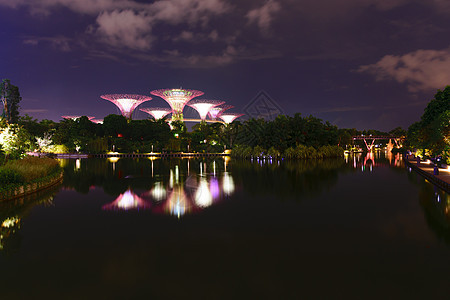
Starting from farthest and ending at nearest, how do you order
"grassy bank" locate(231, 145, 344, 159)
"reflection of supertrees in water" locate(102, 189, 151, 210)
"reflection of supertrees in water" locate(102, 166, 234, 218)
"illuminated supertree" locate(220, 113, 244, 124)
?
"illuminated supertree" locate(220, 113, 244, 124) → "grassy bank" locate(231, 145, 344, 159) → "reflection of supertrees in water" locate(102, 189, 151, 210) → "reflection of supertrees in water" locate(102, 166, 234, 218)

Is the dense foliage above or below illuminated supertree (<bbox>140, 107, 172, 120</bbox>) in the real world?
below

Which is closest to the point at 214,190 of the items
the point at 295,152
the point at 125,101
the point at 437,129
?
the point at 437,129

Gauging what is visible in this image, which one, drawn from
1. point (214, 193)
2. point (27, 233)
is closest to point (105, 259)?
point (27, 233)

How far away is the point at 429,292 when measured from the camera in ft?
18.2

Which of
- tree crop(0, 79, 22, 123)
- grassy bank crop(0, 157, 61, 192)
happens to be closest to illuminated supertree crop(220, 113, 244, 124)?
tree crop(0, 79, 22, 123)

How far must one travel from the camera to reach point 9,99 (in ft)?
170

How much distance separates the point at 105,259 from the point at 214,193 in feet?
29.9

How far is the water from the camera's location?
5.77m

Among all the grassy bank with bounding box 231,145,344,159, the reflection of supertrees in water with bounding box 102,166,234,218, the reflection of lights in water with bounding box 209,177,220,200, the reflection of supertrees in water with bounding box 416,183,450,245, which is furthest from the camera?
the grassy bank with bounding box 231,145,344,159

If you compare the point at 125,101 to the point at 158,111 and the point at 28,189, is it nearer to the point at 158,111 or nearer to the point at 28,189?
→ the point at 158,111

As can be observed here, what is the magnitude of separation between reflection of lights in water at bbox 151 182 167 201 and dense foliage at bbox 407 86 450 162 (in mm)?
22320

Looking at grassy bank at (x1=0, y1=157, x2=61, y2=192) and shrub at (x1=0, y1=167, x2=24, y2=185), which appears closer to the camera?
grassy bank at (x1=0, y1=157, x2=61, y2=192)

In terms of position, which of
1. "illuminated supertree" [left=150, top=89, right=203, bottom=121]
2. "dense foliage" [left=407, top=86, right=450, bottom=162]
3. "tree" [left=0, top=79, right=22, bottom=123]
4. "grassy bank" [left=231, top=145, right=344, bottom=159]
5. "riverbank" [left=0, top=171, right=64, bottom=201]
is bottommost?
"riverbank" [left=0, top=171, right=64, bottom=201]

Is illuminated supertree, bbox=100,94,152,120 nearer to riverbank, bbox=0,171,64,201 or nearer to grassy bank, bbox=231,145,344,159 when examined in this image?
grassy bank, bbox=231,145,344,159
